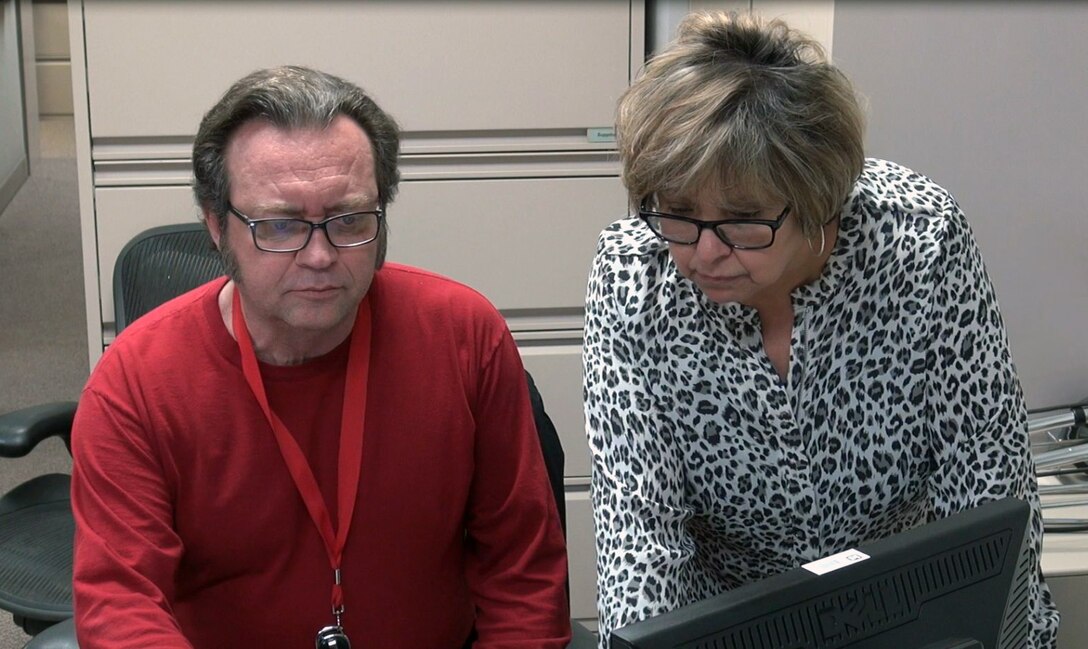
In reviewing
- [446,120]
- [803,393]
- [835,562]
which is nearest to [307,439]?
[803,393]

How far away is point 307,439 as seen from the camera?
162 centimetres

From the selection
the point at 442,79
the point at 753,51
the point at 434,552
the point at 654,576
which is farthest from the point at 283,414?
the point at 442,79

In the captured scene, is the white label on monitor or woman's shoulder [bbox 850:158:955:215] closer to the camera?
the white label on monitor

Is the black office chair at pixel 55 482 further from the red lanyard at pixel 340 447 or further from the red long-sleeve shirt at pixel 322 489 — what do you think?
the red lanyard at pixel 340 447

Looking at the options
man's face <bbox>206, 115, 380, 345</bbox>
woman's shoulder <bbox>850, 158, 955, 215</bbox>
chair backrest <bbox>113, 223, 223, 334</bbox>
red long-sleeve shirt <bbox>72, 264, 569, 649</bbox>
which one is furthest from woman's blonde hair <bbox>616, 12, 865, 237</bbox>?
chair backrest <bbox>113, 223, 223, 334</bbox>

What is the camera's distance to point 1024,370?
246 cm

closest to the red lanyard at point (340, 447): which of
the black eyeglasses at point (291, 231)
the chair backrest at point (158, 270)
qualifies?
the black eyeglasses at point (291, 231)

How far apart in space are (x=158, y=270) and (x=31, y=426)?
0.40m

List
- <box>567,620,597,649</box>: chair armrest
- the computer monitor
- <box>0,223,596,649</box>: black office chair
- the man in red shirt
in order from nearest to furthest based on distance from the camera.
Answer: the computer monitor, the man in red shirt, <box>567,620,597,649</box>: chair armrest, <box>0,223,596,649</box>: black office chair

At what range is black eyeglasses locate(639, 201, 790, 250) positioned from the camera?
130 centimetres

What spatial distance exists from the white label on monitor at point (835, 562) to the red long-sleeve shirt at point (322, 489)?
0.85 m

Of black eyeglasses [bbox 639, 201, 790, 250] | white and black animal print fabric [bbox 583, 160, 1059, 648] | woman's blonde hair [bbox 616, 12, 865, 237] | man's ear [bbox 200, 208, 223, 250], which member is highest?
woman's blonde hair [bbox 616, 12, 865, 237]

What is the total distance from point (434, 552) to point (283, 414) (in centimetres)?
26

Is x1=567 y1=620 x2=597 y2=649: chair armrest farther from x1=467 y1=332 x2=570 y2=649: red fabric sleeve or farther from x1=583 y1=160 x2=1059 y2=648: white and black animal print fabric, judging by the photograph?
x1=583 y1=160 x2=1059 y2=648: white and black animal print fabric
